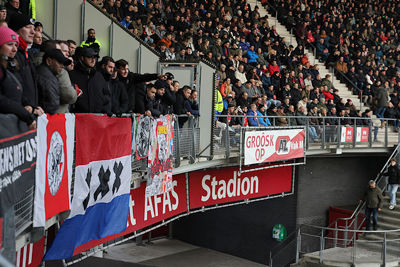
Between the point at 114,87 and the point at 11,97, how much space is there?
326 centimetres

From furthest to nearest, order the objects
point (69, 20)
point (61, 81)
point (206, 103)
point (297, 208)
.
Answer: point (297, 208) → point (206, 103) → point (69, 20) → point (61, 81)

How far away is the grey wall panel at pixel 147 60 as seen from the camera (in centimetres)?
1223

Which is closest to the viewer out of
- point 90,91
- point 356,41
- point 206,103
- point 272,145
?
point 90,91

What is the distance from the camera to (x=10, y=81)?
Result: 4.34m

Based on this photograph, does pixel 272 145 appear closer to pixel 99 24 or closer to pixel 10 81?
pixel 99 24

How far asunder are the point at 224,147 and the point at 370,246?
5508mm

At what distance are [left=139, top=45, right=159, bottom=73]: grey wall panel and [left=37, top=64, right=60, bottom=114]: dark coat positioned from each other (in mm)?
6909

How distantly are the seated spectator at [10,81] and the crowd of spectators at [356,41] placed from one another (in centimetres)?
1978

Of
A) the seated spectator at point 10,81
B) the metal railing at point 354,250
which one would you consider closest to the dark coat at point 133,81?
the seated spectator at point 10,81

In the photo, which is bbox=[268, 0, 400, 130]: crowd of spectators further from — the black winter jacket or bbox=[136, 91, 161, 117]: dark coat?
bbox=[136, 91, 161, 117]: dark coat

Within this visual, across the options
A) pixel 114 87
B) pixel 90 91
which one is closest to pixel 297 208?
pixel 114 87

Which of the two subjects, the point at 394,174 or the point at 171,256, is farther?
the point at 171,256

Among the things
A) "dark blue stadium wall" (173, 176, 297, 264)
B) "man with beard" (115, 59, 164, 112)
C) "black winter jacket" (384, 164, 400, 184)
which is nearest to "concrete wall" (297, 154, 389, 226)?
"dark blue stadium wall" (173, 176, 297, 264)

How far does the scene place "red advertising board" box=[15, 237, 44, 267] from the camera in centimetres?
603
